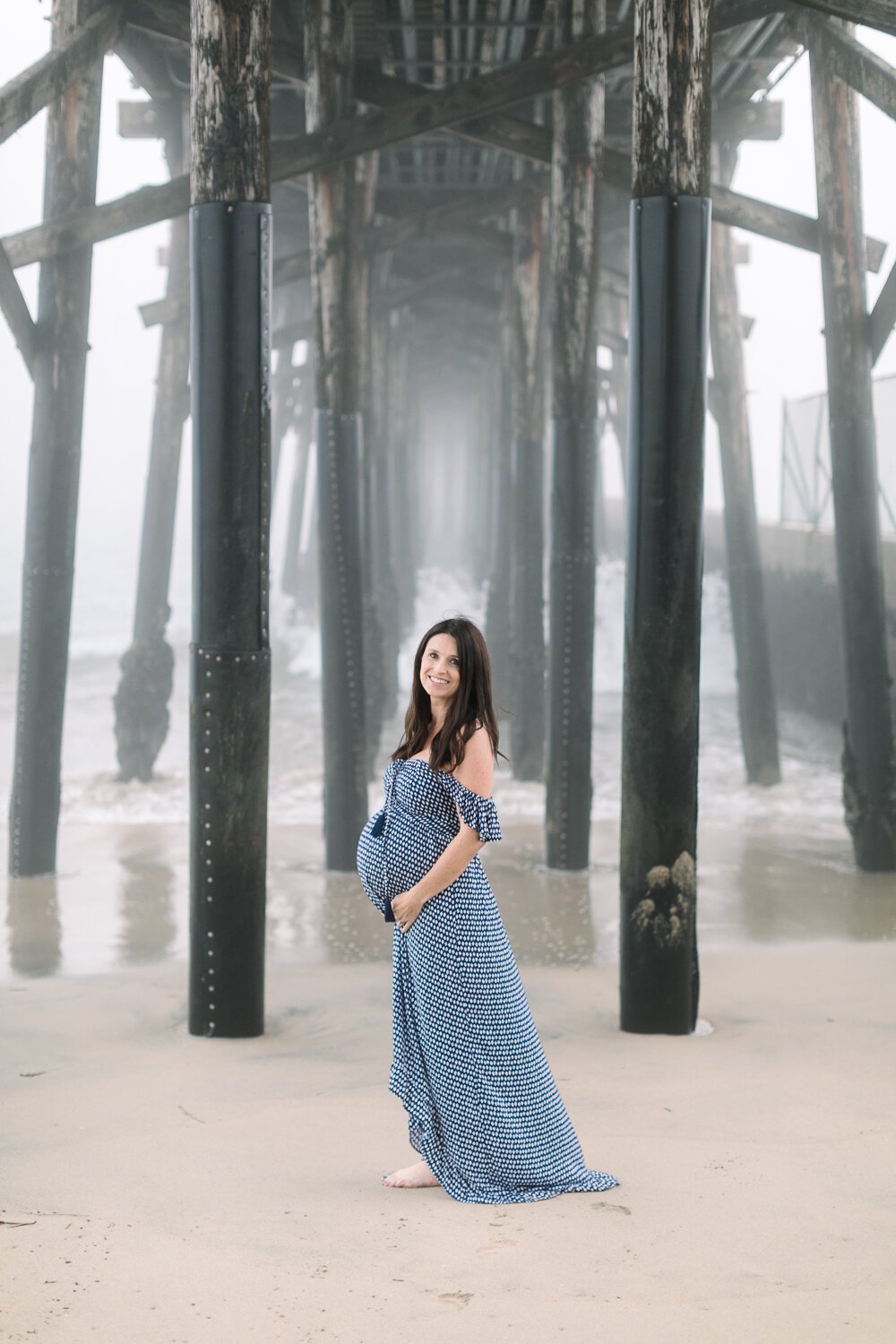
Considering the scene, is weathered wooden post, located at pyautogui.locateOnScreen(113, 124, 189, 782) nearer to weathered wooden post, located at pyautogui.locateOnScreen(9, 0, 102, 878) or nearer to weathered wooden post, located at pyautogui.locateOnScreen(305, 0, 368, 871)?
weathered wooden post, located at pyautogui.locateOnScreen(305, 0, 368, 871)

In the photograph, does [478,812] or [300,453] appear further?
[300,453]

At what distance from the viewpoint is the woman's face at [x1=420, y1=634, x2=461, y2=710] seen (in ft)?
8.91

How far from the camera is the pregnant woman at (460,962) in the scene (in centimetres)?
271

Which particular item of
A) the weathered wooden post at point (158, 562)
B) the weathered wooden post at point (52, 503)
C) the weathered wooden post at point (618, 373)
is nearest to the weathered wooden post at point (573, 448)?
the weathered wooden post at point (52, 503)

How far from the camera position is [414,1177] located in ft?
9.15

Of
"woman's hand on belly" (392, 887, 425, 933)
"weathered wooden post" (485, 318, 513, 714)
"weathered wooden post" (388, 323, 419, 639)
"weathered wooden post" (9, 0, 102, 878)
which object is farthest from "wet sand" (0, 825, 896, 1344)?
"weathered wooden post" (388, 323, 419, 639)

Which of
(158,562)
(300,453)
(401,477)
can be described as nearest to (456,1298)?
(158,562)

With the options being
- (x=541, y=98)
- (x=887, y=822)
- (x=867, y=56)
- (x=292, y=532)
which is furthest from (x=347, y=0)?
(x=292, y=532)

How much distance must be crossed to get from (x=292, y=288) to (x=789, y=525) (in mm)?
5400

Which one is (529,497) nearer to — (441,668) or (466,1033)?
(441,668)

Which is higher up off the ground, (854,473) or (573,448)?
(573,448)

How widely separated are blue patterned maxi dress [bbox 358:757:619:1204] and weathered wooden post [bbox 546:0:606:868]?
3.78 meters

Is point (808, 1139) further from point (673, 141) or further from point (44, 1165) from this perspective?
point (673, 141)

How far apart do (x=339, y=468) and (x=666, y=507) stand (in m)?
3.09
